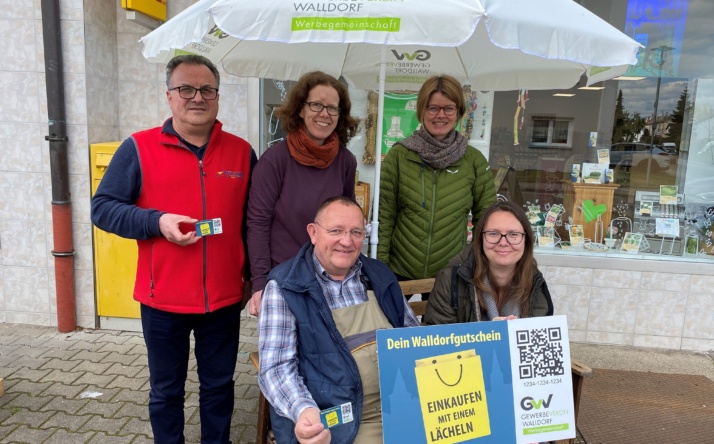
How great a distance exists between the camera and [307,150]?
7.60ft

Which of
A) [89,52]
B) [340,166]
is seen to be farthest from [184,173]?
[89,52]

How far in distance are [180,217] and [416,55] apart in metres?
1.88

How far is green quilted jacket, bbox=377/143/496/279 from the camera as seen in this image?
276 centimetres

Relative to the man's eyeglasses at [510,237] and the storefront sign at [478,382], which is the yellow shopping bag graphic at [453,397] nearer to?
the storefront sign at [478,382]

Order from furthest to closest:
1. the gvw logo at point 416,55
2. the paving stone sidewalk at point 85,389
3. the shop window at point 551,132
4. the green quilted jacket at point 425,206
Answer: the shop window at point 551,132 < the gvw logo at point 416,55 < the paving stone sidewalk at point 85,389 < the green quilted jacket at point 425,206

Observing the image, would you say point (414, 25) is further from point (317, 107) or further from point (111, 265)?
point (111, 265)

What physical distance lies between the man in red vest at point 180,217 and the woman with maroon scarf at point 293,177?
0.45 ft

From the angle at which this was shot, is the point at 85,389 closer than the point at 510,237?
No

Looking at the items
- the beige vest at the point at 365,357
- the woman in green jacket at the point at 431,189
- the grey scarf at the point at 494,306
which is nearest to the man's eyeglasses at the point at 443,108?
the woman in green jacket at the point at 431,189

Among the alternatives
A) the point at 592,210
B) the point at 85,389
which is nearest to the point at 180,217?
the point at 85,389

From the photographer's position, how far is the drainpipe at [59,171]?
157 inches

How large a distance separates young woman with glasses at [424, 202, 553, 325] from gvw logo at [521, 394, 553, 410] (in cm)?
42

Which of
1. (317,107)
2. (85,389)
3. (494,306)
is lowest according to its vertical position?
(85,389)

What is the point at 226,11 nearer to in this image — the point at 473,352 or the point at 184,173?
the point at 184,173
